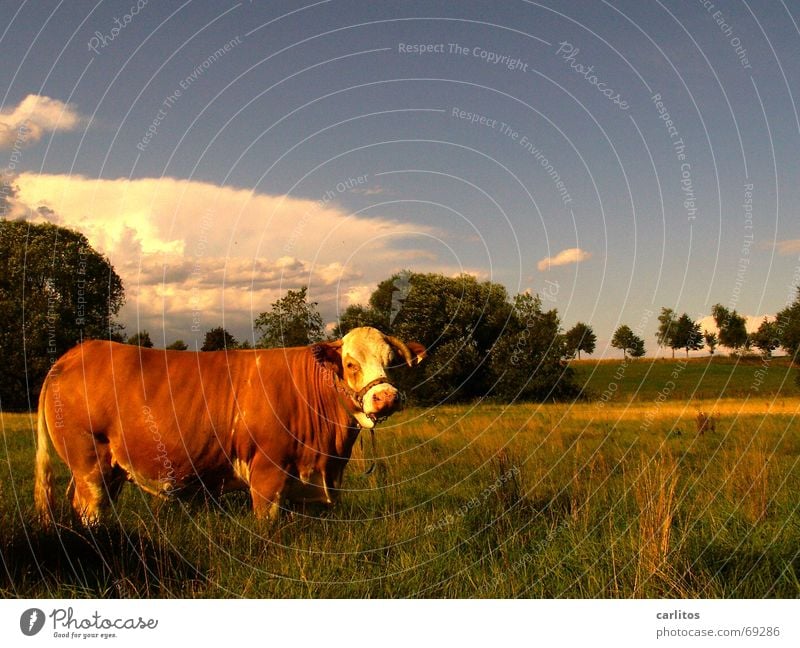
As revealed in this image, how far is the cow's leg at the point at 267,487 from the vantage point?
7.03 meters

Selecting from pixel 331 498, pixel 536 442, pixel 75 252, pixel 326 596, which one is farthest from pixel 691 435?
pixel 75 252

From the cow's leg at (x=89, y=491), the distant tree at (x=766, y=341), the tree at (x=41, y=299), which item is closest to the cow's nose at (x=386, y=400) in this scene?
the cow's leg at (x=89, y=491)

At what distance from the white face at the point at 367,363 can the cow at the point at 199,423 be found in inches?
0.5

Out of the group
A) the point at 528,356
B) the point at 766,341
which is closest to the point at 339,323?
the point at 766,341

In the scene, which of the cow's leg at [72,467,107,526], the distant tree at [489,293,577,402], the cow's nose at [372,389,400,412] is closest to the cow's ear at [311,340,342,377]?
the cow's nose at [372,389,400,412]

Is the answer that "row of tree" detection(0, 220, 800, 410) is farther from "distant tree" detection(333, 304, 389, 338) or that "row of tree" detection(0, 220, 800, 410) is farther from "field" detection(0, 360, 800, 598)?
"field" detection(0, 360, 800, 598)

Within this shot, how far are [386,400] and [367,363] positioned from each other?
0.63 m

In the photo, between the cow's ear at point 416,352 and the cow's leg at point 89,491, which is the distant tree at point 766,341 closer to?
the cow's ear at point 416,352

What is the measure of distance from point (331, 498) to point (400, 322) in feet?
45.6

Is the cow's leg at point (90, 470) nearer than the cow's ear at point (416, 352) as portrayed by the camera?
Yes

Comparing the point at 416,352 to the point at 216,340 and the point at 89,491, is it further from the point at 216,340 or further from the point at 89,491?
the point at 216,340

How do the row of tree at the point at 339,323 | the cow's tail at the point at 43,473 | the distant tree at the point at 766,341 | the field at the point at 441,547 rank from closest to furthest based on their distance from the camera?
the field at the point at 441,547 < the cow's tail at the point at 43,473 < the distant tree at the point at 766,341 < the row of tree at the point at 339,323

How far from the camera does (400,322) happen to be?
2125 cm

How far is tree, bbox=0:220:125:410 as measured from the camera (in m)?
22.7
